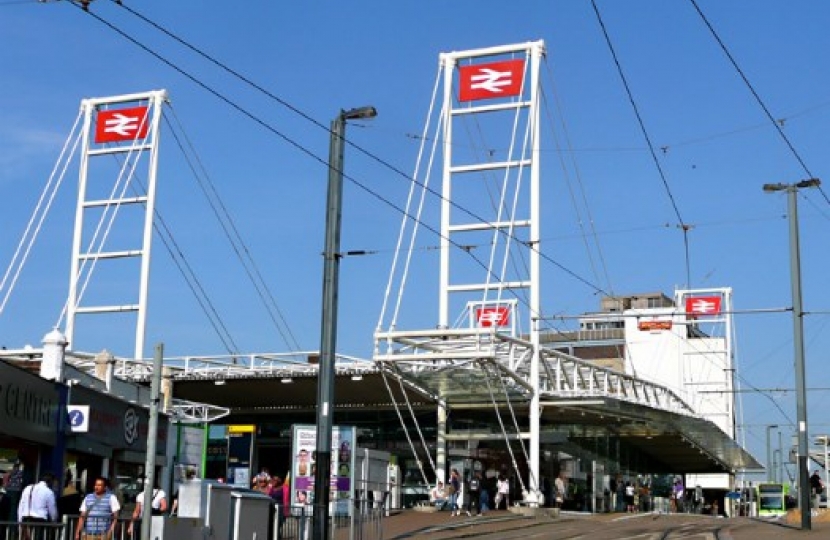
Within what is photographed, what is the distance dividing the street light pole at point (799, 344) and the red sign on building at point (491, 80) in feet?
50.7

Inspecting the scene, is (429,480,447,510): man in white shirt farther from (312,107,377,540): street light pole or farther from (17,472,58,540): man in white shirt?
(17,472,58,540): man in white shirt

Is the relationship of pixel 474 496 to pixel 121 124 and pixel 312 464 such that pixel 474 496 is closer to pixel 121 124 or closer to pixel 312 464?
pixel 312 464

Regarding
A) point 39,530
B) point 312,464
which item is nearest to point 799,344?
point 312,464

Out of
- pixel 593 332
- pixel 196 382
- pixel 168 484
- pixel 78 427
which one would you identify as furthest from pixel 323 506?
pixel 593 332

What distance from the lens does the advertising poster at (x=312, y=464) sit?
28.7 metres

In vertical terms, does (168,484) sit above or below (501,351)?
below

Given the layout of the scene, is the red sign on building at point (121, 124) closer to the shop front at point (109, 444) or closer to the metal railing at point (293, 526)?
the shop front at point (109, 444)

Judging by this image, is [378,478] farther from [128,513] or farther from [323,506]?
[323,506]

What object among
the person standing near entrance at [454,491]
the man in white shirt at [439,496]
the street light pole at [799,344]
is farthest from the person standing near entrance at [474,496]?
the street light pole at [799,344]

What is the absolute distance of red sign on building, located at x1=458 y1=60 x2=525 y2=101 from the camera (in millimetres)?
48125

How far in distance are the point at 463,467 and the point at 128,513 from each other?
19.9 m

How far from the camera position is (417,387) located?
4616cm

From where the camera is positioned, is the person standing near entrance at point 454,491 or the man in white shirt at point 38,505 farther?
the person standing near entrance at point 454,491

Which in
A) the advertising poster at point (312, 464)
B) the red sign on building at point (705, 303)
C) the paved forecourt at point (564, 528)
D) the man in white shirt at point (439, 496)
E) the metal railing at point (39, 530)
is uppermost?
the red sign on building at point (705, 303)
